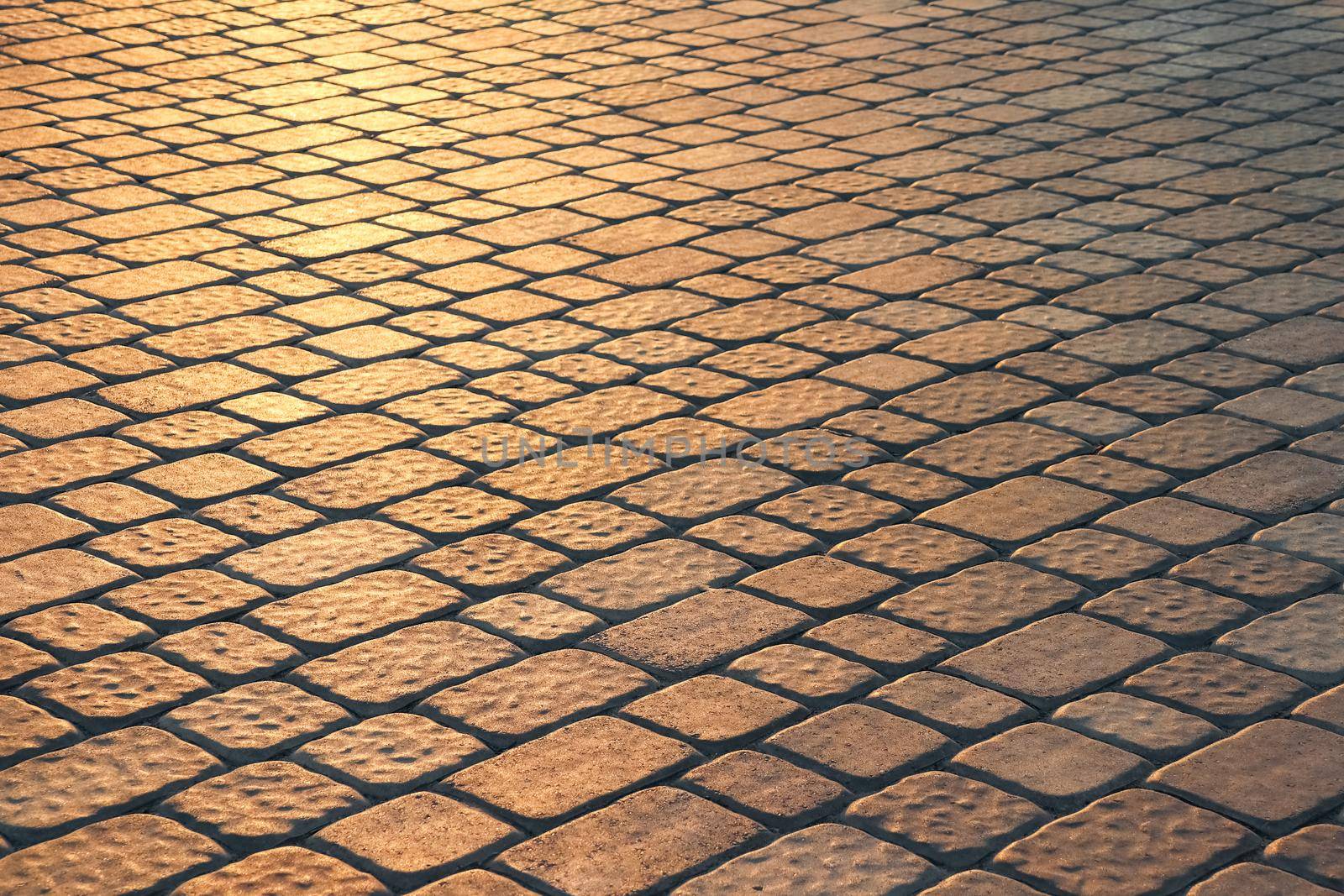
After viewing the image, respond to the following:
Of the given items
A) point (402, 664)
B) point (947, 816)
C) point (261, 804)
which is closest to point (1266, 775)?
point (947, 816)

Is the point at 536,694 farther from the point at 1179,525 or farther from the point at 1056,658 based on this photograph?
the point at 1179,525

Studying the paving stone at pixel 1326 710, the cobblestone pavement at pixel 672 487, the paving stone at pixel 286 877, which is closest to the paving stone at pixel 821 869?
the cobblestone pavement at pixel 672 487

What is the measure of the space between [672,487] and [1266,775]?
1754 mm

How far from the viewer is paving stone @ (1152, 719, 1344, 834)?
3205 mm

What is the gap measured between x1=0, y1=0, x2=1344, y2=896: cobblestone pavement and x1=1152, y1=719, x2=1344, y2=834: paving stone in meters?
0.01

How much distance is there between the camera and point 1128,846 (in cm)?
310

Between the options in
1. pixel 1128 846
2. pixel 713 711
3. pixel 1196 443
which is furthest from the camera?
pixel 1196 443

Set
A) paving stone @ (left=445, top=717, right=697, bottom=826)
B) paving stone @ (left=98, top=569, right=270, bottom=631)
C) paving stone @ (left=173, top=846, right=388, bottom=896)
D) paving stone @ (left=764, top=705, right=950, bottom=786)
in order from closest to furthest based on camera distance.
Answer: paving stone @ (left=173, top=846, right=388, bottom=896)
paving stone @ (left=445, top=717, right=697, bottom=826)
paving stone @ (left=764, top=705, right=950, bottom=786)
paving stone @ (left=98, top=569, right=270, bottom=631)

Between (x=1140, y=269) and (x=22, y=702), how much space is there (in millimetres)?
4038

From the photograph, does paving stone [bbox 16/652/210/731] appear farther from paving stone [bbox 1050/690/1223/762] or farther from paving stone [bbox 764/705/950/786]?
paving stone [bbox 1050/690/1223/762]

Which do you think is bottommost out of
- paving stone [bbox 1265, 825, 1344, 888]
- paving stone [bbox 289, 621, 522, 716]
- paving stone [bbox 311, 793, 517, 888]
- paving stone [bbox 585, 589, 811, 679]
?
paving stone [bbox 311, 793, 517, 888]

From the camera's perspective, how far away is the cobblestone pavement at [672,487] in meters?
3.19

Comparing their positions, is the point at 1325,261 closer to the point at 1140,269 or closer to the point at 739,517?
the point at 1140,269

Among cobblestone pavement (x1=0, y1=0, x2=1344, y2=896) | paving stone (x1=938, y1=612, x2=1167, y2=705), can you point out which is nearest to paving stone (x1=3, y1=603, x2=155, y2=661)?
cobblestone pavement (x1=0, y1=0, x2=1344, y2=896)
